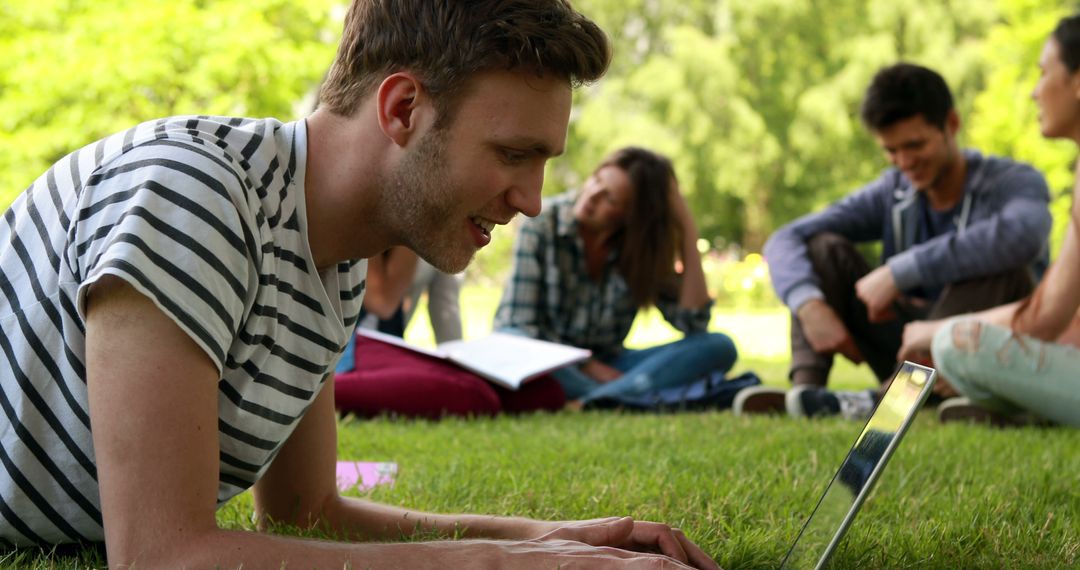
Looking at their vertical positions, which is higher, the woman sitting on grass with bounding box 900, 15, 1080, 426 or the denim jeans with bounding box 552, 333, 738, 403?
the woman sitting on grass with bounding box 900, 15, 1080, 426

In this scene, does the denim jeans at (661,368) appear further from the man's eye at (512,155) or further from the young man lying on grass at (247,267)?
the man's eye at (512,155)

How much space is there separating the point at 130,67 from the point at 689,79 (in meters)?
16.4

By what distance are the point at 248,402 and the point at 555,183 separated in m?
28.9

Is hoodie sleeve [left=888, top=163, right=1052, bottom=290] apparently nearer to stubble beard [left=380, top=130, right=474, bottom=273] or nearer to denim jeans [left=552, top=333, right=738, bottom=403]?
denim jeans [left=552, top=333, right=738, bottom=403]

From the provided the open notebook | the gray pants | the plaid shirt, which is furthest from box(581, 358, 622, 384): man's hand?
the gray pants

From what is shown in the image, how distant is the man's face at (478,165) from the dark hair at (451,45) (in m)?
0.03

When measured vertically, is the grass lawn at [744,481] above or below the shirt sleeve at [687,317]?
below

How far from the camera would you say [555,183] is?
100 feet

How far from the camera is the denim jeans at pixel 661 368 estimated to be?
5.66m

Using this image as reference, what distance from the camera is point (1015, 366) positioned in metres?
4.54

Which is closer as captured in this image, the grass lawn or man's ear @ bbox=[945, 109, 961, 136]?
the grass lawn

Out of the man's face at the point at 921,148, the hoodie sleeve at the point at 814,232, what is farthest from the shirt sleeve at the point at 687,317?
the man's face at the point at 921,148

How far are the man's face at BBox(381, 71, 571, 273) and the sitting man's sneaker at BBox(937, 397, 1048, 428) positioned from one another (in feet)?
11.6

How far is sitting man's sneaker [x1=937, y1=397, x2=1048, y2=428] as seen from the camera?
4.79 metres
